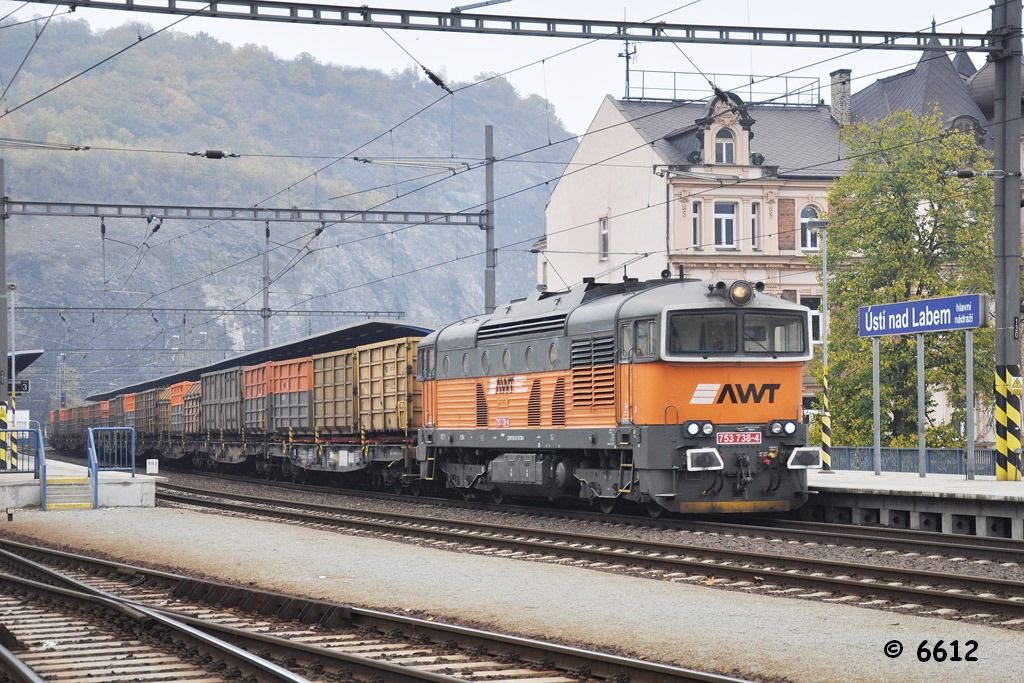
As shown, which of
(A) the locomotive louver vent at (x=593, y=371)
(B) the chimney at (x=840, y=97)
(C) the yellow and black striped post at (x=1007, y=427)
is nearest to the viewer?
(A) the locomotive louver vent at (x=593, y=371)

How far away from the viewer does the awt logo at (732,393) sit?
2036cm

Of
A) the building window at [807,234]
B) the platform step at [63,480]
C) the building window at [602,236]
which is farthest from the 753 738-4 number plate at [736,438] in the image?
the building window at [602,236]

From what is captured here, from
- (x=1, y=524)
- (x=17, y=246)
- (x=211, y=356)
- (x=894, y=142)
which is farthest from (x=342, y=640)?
(x=17, y=246)

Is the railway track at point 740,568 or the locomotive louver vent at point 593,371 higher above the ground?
the locomotive louver vent at point 593,371

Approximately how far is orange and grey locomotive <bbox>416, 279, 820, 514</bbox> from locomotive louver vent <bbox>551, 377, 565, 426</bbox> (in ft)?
0.07

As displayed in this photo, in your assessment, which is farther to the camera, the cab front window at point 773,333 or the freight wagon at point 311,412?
the freight wagon at point 311,412

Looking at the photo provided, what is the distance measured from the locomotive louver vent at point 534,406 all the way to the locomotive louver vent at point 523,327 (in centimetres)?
96

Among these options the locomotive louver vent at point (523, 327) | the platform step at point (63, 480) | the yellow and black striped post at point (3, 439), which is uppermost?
the locomotive louver vent at point (523, 327)

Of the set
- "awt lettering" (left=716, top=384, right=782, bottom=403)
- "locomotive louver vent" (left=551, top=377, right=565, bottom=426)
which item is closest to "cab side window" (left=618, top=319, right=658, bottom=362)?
"awt lettering" (left=716, top=384, right=782, bottom=403)

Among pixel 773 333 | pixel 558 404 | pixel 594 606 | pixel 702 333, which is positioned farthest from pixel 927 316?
pixel 594 606

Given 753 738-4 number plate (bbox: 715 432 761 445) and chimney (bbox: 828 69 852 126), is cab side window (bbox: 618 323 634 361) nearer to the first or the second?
753 738-4 number plate (bbox: 715 432 761 445)

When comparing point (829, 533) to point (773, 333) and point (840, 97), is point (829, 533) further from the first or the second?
point (840, 97)

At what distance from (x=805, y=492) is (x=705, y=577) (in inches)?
248

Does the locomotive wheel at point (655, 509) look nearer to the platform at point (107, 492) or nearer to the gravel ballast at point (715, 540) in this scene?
the gravel ballast at point (715, 540)
